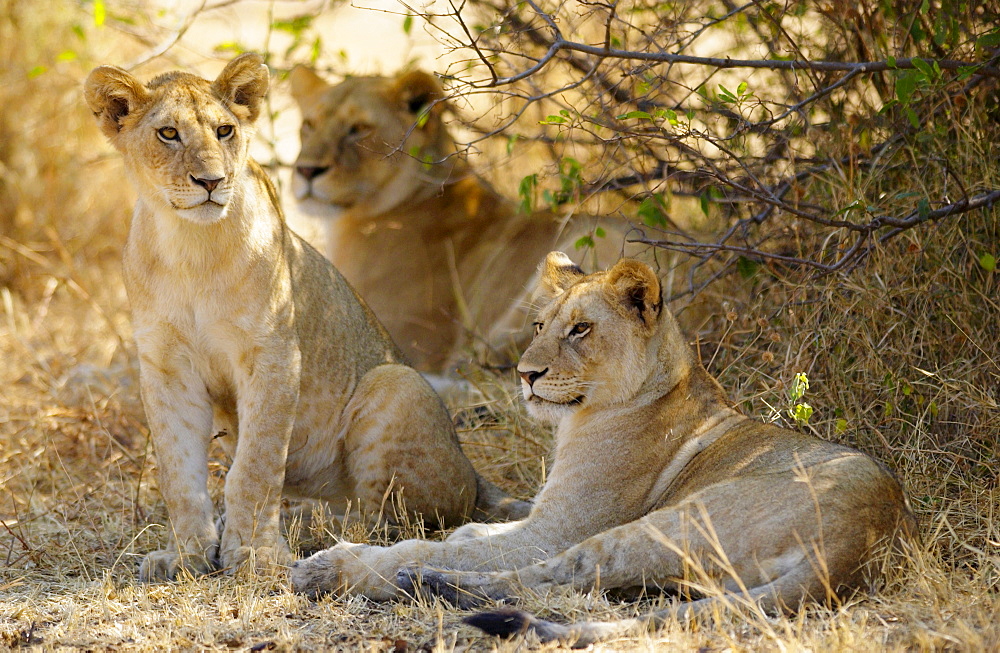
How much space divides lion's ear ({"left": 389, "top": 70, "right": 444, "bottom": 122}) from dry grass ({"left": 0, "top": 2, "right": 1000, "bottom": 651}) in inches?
79.9

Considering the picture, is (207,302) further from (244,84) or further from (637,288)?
(637,288)

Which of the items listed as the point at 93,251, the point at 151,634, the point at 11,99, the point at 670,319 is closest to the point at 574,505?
the point at 670,319

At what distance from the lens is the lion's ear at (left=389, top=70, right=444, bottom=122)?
656 centimetres

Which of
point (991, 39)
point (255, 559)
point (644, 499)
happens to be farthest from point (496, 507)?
point (991, 39)

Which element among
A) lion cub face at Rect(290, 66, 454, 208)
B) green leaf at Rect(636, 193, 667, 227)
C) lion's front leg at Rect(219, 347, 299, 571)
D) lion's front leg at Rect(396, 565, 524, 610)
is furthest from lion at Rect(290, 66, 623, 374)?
lion's front leg at Rect(396, 565, 524, 610)

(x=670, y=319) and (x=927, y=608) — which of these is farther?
(x=670, y=319)

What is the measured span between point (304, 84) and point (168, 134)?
332 cm

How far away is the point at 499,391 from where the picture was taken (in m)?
5.78

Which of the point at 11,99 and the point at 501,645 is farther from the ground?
the point at 11,99

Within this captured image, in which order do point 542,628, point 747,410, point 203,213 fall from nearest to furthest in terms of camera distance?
point 542,628 → point 203,213 → point 747,410

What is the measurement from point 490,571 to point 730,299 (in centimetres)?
230

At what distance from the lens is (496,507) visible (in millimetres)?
4453

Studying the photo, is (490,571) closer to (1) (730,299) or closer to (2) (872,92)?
(1) (730,299)

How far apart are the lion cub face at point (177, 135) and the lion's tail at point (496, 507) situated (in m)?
1.62
